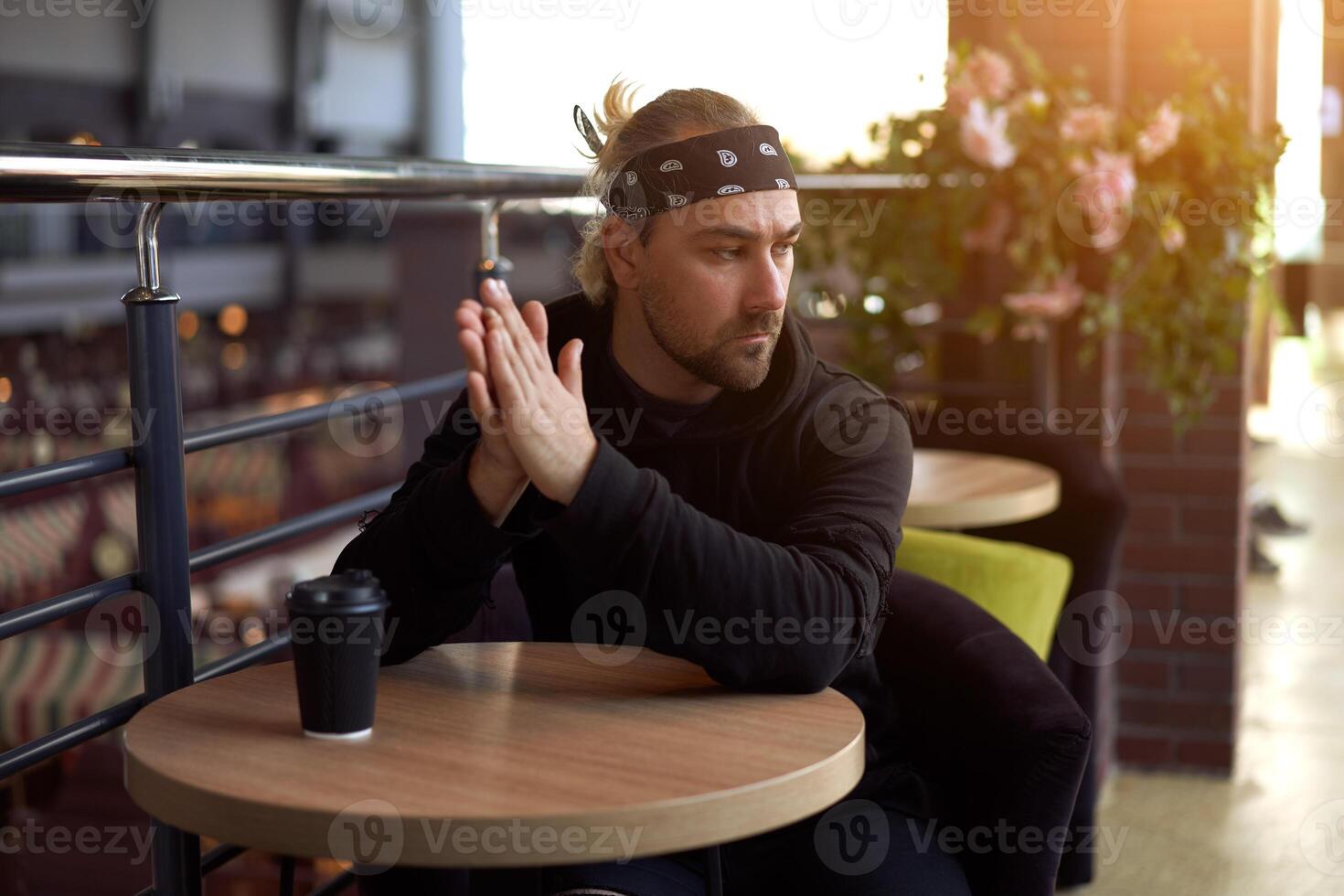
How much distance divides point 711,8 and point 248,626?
277 cm

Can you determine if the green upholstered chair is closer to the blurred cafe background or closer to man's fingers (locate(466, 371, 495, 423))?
the blurred cafe background

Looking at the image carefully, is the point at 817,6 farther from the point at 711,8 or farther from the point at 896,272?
the point at 711,8

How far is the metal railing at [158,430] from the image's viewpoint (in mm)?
1192

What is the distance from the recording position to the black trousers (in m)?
1.32

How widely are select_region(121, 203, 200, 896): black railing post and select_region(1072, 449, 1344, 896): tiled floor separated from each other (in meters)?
1.67

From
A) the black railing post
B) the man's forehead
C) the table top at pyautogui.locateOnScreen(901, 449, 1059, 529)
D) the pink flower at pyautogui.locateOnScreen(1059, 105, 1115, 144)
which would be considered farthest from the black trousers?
the pink flower at pyautogui.locateOnScreen(1059, 105, 1115, 144)

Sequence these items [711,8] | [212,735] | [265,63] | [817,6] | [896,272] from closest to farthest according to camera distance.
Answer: [212,735] < [896,272] < [817,6] < [711,8] < [265,63]

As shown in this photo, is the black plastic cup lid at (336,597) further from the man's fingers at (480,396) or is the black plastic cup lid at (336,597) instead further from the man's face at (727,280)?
the man's face at (727,280)

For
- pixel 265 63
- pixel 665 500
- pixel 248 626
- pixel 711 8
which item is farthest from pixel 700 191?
pixel 265 63

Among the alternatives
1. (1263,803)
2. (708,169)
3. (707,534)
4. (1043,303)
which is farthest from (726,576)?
(1263,803)

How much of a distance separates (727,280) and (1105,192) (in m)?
1.59

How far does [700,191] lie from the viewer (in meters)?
1.42

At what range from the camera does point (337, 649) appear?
1.07m

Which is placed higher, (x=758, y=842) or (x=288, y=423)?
(x=288, y=423)
